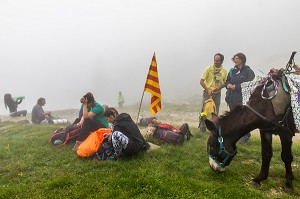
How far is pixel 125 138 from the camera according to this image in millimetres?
9133

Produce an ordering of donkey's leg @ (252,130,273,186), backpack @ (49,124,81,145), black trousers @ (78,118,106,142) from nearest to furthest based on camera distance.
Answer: donkey's leg @ (252,130,273,186) < black trousers @ (78,118,106,142) < backpack @ (49,124,81,145)

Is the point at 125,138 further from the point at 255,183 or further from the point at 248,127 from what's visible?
the point at 255,183

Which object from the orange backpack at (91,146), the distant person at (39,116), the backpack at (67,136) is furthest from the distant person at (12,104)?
the orange backpack at (91,146)

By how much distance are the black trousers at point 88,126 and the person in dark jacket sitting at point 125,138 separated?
258 cm

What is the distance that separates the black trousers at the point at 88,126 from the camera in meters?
11.9

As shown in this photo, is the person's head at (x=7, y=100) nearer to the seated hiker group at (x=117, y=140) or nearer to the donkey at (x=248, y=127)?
the seated hiker group at (x=117, y=140)

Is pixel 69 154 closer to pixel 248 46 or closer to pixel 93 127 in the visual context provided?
pixel 93 127

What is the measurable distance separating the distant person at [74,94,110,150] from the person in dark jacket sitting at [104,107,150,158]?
8.10ft

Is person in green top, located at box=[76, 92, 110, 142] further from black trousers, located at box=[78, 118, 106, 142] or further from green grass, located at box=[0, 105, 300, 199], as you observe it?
green grass, located at box=[0, 105, 300, 199]

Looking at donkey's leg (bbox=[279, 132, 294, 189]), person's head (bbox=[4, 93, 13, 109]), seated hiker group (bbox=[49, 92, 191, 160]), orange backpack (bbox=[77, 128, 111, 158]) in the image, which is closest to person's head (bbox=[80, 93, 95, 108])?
seated hiker group (bbox=[49, 92, 191, 160])

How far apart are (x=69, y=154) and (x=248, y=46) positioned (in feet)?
428

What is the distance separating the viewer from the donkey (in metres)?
7.12

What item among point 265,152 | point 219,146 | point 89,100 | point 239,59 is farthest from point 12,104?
point 265,152

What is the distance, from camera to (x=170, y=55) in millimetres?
139125
